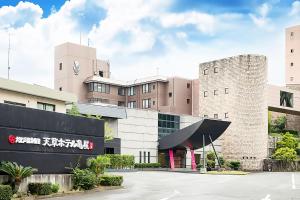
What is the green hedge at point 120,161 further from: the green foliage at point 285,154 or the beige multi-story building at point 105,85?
the beige multi-story building at point 105,85

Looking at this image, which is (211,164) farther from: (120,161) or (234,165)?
(120,161)

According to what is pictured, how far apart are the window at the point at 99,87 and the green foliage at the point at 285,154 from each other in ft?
109

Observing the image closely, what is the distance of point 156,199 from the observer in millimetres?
24031

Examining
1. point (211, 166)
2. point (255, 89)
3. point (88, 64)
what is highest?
point (88, 64)

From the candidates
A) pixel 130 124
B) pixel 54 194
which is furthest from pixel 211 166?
Answer: pixel 54 194

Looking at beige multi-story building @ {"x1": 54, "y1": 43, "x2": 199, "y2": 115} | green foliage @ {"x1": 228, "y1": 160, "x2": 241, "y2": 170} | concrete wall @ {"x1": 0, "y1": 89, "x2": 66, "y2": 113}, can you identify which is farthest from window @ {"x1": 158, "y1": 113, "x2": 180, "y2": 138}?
concrete wall @ {"x1": 0, "y1": 89, "x2": 66, "y2": 113}

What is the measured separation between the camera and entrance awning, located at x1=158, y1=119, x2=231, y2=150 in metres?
59.1

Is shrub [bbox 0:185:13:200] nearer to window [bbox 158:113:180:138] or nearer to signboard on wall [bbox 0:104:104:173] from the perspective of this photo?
signboard on wall [bbox 0:104:104:173]

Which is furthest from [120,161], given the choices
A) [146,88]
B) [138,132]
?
[146,88]

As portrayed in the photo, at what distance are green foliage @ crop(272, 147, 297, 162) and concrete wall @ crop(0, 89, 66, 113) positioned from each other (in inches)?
1841

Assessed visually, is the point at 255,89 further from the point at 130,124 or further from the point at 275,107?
the point at 130,124

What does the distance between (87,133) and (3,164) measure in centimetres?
794

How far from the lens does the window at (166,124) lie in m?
67.2

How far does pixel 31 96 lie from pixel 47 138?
20.3ft
